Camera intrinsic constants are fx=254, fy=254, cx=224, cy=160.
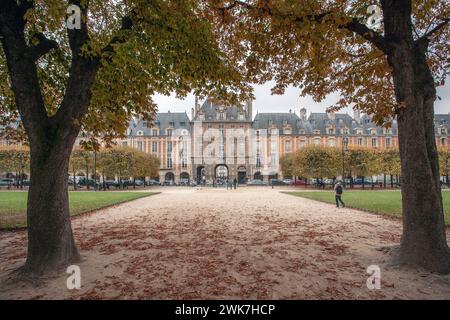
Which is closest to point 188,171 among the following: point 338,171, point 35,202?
point 338,171

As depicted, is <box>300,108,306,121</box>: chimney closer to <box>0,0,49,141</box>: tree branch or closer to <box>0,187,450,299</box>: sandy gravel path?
<box>0,187,450,299</box>: sandy gravel path

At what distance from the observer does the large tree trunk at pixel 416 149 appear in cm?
463

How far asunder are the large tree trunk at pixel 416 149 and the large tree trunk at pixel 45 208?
21.4 feet

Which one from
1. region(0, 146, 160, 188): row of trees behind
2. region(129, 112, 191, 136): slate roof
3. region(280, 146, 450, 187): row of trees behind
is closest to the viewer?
region(280, 146, 450, 187): row of trees behind

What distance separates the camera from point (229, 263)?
5.09 meters

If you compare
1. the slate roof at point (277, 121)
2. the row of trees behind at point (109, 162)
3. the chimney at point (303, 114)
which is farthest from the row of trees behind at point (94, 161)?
the chimney at point (303, 114)

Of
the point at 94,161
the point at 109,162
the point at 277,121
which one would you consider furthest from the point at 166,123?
the point at 94,161

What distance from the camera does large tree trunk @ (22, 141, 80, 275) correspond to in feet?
15.3

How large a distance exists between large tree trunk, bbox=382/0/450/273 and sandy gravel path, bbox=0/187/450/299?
0.48 metres

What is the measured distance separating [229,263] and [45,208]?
363 cm

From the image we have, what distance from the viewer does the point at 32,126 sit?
15.4 ft

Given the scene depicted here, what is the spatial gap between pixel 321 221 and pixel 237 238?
4.39 metres

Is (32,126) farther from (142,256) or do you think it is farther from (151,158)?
(151,158)

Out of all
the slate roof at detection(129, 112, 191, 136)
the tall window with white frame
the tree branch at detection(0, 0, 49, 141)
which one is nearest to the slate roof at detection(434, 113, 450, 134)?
the slate roof at detection(129, 112, 191, 136)
